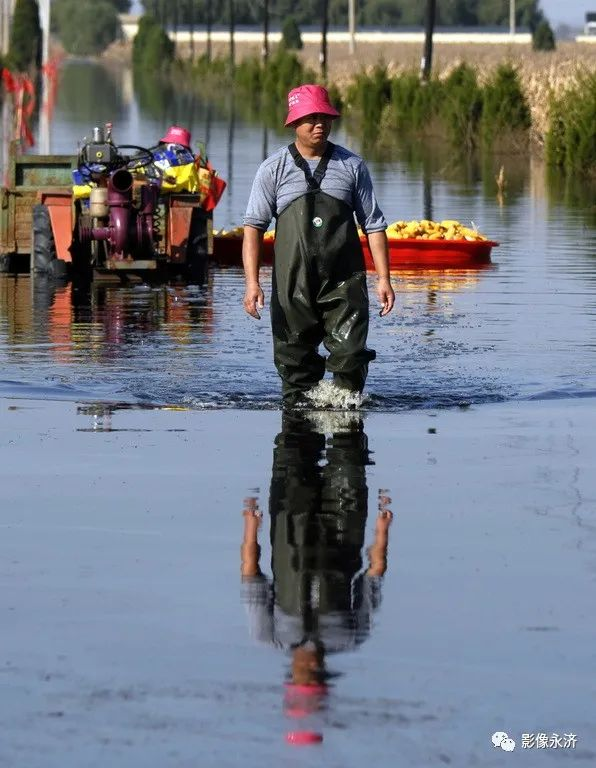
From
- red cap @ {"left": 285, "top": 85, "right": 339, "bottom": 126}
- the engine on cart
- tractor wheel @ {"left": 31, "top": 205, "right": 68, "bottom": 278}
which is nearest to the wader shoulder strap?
red cap @ {"left": 285, "top": 85, "right": 339, "bottom": 126}

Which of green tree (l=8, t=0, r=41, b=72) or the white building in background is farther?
the white building in background

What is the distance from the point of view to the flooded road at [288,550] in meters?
5.26

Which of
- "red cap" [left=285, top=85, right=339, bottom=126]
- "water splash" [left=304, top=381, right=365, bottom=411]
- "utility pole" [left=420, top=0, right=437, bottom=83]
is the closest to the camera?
"red cap" [left=285, top=85, right=339, bottom=126]

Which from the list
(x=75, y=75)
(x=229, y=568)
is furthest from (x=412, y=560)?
(x=75, y=75)

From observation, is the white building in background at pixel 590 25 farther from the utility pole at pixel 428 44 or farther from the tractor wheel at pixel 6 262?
the tractor wheel at pixel 6 262

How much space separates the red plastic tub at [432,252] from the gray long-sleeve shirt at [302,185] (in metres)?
8.95

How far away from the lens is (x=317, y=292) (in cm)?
1039

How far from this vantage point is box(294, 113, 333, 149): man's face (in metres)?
9.87

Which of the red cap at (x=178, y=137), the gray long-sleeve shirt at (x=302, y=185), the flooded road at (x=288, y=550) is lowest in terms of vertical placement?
the flooded road at (x=288, y=550)

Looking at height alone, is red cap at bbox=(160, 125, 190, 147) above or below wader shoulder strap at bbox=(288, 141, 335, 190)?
above

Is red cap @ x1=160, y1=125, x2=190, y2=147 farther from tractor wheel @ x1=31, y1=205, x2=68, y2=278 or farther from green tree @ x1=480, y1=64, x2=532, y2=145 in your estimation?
green tree @ x1=480, y1=64, x2=532, y2=145

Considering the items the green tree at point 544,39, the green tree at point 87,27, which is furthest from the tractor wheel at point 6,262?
the green tree at point 87,27

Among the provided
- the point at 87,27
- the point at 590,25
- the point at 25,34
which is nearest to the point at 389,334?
the point at 25,34

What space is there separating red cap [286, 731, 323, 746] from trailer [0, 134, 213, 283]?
12.2m
